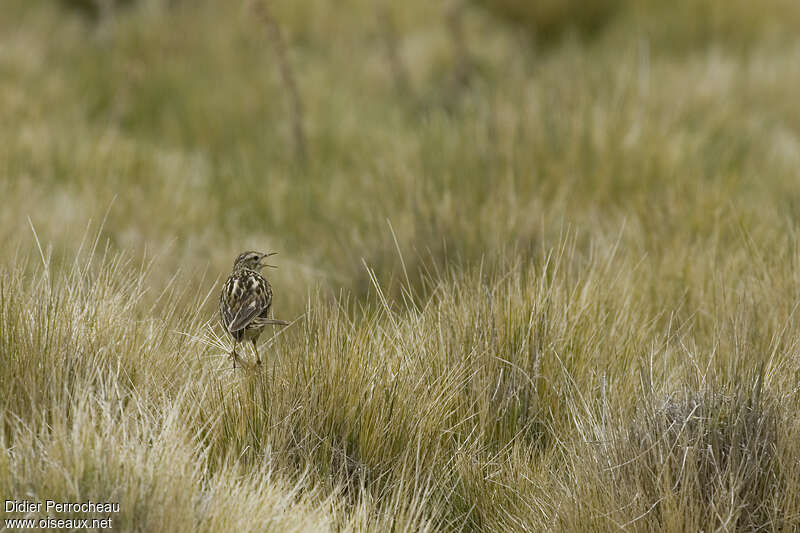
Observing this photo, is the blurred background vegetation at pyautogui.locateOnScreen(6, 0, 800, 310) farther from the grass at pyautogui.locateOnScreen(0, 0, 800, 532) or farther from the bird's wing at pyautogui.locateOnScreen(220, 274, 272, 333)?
the bird's wing at pyautogui.locateOnScreen(220, 274, 272, 333)

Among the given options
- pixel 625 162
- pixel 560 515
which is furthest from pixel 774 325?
pixel 625 162

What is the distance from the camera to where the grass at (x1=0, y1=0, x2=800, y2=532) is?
2340 millimetres

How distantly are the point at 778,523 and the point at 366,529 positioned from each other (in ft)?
3.09

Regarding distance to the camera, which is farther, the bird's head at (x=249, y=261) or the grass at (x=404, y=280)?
the bird's head at (x=249, y=261)

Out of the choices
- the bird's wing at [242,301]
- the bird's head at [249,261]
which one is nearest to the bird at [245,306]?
the bird's wing at [242,301]

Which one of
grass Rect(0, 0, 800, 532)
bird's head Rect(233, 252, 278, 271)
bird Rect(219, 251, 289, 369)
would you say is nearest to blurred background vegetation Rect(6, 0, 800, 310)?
grass Rect(0, 0, 800, 532)

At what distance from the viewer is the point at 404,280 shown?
3.72 m

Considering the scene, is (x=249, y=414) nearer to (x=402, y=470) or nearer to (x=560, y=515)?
(x=402, y=470)

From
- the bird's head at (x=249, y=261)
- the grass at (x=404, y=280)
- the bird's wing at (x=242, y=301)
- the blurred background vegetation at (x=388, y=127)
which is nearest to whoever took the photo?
the grass at (x=404, y=280)

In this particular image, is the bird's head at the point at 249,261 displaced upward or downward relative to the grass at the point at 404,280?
upward

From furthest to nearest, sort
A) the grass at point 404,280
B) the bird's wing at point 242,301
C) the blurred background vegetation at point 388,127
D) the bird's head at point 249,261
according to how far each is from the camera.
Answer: the blurred background vegetation at point 388,127
the bird's head at point 249,261
the bird's wing at point 242,301
the grass at point 404,280

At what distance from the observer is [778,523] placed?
2303 millimetres

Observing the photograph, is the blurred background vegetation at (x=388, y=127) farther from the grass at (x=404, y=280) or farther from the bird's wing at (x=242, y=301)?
the bird's wing at (x=242, y=301)

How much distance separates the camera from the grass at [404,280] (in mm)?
2340
